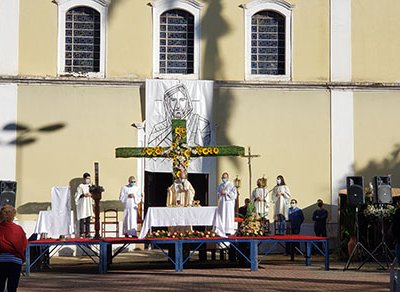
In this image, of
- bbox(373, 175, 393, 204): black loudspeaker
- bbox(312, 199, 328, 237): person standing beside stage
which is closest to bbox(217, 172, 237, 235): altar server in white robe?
bbox(373, 175, 393, 204): black loudspeaker

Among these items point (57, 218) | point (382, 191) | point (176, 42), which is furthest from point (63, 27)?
point (382, 191)

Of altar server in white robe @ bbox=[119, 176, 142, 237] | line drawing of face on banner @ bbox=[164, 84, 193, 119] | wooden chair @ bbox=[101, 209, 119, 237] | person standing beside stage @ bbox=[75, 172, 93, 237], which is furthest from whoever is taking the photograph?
line drawing of face on banner @ bbox=[164, 84, 193, 119]

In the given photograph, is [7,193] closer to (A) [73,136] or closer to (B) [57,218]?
(B) [57,218]

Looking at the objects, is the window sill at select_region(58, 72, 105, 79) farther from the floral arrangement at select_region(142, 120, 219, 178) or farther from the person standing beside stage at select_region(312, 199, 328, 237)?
the person standing beside stage at select_region(312, 199, 328, 237)

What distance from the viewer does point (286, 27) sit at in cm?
2891

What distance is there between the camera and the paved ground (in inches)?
723

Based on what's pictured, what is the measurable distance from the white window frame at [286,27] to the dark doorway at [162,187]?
3.27m

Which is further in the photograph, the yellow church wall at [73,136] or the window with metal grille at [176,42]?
the window with metal grille at [176,42]

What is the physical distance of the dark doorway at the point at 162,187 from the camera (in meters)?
28.3

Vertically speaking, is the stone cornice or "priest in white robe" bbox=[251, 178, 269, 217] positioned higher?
the stone cornice

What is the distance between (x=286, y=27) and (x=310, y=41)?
819mm

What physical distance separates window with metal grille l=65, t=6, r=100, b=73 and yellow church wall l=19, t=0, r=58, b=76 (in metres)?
0.45

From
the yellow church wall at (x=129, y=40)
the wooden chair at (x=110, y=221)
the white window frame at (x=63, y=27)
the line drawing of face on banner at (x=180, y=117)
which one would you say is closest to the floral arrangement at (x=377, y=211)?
the line drawing of face on banner at (x=180, y=117)

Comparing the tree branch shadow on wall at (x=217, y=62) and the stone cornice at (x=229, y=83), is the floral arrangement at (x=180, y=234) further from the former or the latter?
the stone cornice at (x=229, y=83)
